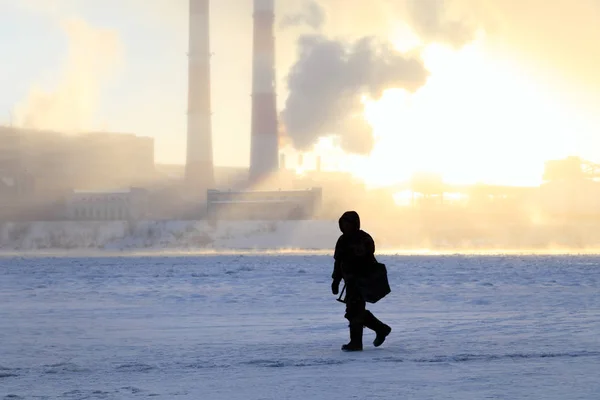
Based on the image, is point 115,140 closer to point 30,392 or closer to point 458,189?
point 458,189

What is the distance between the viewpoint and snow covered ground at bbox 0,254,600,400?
6.95 metres

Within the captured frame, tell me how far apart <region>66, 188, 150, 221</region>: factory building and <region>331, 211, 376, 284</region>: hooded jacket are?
67659 millimetres

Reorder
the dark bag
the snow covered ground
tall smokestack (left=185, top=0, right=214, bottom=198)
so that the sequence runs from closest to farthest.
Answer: the snow covered ground < the dark bag < tall smokestack (left=185, top=0, right=214, bottom=198)

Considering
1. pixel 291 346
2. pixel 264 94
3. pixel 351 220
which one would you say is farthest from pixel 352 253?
pixel 264 94

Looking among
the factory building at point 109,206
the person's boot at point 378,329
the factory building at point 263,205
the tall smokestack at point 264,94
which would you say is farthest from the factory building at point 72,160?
the person's boot at point 378,329

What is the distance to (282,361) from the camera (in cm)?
843

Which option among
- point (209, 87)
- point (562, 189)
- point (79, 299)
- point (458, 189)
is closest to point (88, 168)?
point (209, 87)

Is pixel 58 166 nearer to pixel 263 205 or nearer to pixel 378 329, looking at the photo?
pixel 263 205

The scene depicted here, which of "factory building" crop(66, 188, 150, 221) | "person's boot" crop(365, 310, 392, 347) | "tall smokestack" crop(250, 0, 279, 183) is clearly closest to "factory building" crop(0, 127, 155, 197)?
"factory building" crop(66, 188, 150, 221)

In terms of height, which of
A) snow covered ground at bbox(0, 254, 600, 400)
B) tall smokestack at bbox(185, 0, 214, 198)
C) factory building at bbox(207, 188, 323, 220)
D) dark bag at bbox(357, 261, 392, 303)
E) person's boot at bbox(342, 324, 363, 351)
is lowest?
snow covered ground at bbox(0, 254, 600, 400)

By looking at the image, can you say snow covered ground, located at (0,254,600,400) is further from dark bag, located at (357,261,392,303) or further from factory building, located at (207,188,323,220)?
factory building, located at (207,188,323,220)

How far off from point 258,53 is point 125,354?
209ft

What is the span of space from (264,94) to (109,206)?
52.6 ft

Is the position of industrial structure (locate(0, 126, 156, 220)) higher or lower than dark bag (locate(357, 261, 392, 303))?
higher
